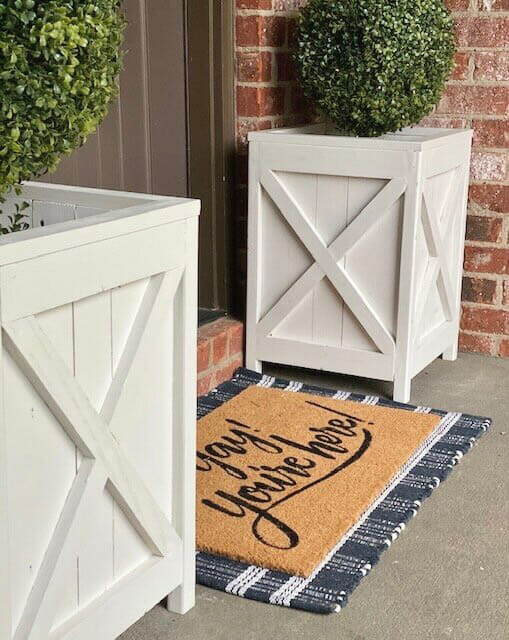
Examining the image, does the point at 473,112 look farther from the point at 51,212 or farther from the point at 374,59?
the point at 51,212

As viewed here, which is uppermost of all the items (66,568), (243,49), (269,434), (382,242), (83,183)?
(243,49)

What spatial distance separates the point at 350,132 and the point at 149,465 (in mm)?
1673

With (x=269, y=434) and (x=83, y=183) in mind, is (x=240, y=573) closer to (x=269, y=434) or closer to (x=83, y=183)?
(x=269, y=434)

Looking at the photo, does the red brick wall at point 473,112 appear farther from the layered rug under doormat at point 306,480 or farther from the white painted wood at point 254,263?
the layered rug under doormat at point 306,480

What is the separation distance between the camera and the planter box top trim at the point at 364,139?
2.97m

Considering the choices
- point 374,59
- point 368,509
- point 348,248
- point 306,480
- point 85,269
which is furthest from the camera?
point 348,248

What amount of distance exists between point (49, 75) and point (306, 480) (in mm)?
1375

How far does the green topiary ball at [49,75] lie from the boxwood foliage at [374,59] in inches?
58.8

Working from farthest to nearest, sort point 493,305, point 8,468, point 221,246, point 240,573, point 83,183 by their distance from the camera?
point 493,305 → point 221,246 → point 83,183 → point 240,573 → point 8,468

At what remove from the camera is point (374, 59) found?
294 centimetres

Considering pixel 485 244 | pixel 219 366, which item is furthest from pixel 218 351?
pixel 485 244

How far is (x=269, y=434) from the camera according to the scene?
2.81 metres

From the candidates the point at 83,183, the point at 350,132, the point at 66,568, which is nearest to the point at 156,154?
the point at 83,183

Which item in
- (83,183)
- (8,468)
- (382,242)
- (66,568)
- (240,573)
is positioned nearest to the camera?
(8,468)
